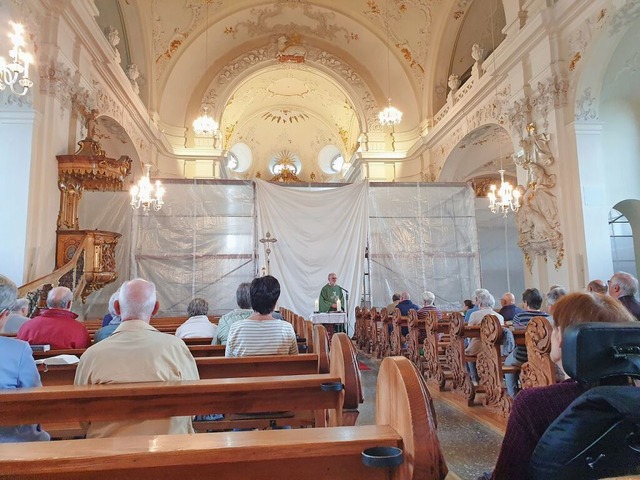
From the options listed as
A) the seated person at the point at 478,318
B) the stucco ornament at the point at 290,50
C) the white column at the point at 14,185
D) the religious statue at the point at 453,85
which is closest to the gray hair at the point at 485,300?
the seated person at the point at 478,318

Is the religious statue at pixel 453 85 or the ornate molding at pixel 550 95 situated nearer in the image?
the ornate molding at pixel 550 95

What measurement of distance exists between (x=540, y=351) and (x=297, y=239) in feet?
23.7

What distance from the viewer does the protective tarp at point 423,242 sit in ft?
32.0

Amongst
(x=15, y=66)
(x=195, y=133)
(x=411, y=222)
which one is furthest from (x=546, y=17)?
(x=195, y=133)

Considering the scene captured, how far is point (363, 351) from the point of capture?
7.86 meters

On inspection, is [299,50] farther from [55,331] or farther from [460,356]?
[55,331]

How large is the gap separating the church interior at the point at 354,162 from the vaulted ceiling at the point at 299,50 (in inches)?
2.2

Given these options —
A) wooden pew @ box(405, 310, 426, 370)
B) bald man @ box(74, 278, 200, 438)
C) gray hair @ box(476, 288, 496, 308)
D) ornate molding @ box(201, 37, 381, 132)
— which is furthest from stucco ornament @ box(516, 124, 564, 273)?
bald man @ box(74, 278, 200, 438)

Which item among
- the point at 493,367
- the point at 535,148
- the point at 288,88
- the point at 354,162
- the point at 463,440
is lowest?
the point at 463,440

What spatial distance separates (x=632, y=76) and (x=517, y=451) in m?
8.22

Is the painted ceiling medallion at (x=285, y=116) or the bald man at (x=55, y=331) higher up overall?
the painted ceiling medallion at (x=285, y=116)

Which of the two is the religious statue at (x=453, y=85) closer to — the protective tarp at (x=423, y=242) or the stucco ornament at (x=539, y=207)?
the protective tarp at (x=423, y=242)

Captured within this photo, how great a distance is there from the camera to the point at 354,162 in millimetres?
13883

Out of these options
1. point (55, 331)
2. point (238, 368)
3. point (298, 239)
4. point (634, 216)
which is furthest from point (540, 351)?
point (634, 216)
